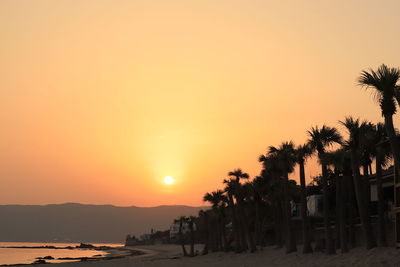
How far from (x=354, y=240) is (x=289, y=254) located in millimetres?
7387

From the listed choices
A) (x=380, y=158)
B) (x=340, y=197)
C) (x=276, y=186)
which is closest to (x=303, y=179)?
(x=340, y=197)

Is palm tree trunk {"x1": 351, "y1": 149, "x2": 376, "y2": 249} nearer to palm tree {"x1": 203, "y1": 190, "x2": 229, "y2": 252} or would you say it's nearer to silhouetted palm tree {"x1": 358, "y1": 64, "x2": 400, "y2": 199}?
silhouetted palm tree {"x1": 358, "y1": 64, "x2": 400, "y2": 199}

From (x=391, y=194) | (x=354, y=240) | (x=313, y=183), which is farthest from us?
(x=313, y=183)

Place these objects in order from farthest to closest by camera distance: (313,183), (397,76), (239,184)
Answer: (313,183), (239,184), (397,76)

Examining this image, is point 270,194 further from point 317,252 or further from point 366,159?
point 366,159

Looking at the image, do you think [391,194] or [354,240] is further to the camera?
[391,194]

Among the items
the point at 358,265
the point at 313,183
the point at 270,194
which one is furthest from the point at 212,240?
the point at 358,265

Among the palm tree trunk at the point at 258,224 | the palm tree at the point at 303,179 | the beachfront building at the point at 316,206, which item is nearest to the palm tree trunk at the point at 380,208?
the palm tree at the point at 303,179

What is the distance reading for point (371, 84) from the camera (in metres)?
28.6

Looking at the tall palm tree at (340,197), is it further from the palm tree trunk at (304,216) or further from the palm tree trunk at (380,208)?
the palm tree trunk at (380,208)

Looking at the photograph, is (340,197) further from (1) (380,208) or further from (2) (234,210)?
(2) (234,210)

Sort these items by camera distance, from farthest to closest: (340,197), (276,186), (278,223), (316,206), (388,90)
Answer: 1. (316,206)
2. (278,223)
3. (276,186)
4. (340,197)
5. (388,90)

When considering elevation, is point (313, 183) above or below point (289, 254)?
above

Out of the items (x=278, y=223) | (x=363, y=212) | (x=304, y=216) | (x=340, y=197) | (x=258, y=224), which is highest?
(x=340, y=197)
